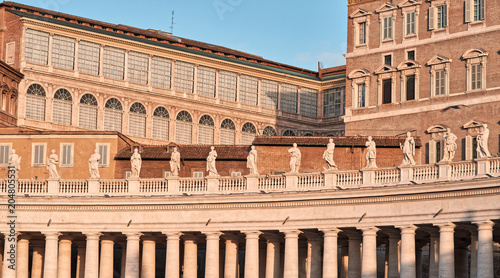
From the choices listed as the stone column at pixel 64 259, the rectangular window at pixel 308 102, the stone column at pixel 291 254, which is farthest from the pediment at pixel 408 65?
the stone column at pixel 64 259

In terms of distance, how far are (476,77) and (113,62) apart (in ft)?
A: 145

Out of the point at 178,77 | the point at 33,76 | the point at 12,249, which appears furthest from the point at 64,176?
the point at 178,77

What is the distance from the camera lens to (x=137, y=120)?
13038 centimetres

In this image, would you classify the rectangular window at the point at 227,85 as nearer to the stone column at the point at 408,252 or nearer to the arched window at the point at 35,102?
the arched window at the point at 35,102

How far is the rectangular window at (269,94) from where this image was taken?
13912cm

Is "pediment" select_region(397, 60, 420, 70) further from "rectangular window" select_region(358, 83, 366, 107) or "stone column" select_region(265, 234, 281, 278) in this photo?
"stone column" select_region(265, 234, 281, 278)

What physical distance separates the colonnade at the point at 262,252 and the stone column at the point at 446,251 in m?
0.15

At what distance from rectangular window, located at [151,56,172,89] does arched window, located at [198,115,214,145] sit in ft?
19.3

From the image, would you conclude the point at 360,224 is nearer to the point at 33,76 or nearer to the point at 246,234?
the point at 246,234

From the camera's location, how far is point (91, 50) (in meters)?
128

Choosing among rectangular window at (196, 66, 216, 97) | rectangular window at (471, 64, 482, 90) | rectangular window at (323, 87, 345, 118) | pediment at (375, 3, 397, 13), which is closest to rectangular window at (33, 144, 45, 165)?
pediment at (375, 3, 397, 13)

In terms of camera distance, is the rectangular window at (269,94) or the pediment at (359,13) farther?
the rectangular window at (269,94)

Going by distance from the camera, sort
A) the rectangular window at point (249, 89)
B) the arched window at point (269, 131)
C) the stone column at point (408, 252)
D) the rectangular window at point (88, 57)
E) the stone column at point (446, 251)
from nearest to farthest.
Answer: the stone column at point (446, 251), the stone column at point (408, 252), the rectangular window at point (88, 57), the rectangular window at point (249, 89), the arched window at point (269, 131)

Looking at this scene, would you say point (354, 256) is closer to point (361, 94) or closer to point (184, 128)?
point (361, 94)
